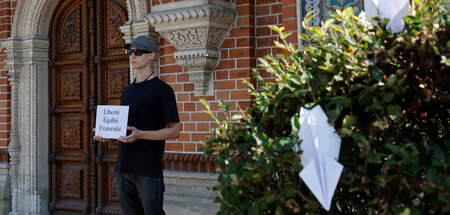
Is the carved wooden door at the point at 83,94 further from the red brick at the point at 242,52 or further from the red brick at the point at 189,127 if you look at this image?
the red brick at the point at 242,52

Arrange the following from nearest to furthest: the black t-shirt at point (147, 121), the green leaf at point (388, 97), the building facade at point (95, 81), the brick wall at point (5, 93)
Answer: the green leaf at point (388, 97)
the black t-shirt at point (147, 121)
the building facade at point (95, 81)
the brick wall at point (5, 93)

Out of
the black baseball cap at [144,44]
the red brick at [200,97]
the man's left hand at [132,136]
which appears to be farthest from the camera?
the red brick at [200,97]

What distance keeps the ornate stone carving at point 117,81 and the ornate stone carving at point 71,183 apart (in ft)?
3.26

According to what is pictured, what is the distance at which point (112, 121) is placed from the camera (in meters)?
3.56

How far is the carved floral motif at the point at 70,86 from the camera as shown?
6039mm

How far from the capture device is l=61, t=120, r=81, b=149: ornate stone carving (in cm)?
604

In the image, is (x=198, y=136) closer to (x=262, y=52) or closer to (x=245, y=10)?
(x=262, y=52)

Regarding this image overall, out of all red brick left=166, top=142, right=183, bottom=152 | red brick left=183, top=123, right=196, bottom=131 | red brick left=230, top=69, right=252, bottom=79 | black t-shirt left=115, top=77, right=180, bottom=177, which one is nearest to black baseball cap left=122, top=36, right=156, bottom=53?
black t-shirt left=115, top=77, right=180, bottom=177

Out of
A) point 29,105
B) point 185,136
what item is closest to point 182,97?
point 185,136

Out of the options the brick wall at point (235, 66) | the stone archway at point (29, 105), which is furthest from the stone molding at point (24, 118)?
the brick wall at point (235, 66)

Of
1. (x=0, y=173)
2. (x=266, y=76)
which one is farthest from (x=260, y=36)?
(x=0, y=173)

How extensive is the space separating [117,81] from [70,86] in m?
0.76

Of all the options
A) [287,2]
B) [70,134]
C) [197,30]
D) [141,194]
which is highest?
[287,2]

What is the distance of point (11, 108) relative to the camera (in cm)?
627
